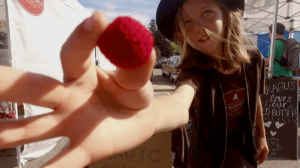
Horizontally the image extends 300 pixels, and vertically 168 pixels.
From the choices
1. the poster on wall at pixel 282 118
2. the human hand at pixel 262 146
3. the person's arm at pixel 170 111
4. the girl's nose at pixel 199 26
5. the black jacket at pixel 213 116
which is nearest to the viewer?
the person's arm at pixel 170 111

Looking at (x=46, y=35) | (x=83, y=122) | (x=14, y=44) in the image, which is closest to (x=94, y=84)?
(x=83, y=122)

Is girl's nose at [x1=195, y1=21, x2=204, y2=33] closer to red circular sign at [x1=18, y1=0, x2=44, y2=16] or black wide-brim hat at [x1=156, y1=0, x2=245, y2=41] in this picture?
black wide-brim hat at [x1=156, y1=0, x2=245, y2=41]

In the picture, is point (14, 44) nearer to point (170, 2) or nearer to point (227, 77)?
point (170, 2)

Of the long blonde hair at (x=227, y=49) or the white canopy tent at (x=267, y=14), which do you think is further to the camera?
the white canopy tent at (x=267, y=14)

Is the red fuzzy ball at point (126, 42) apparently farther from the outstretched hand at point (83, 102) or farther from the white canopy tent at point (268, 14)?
the white canopy tent at point (268, 14)

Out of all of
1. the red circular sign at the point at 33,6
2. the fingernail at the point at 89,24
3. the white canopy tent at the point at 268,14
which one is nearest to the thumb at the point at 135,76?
the fingernail at the point at 89,24
